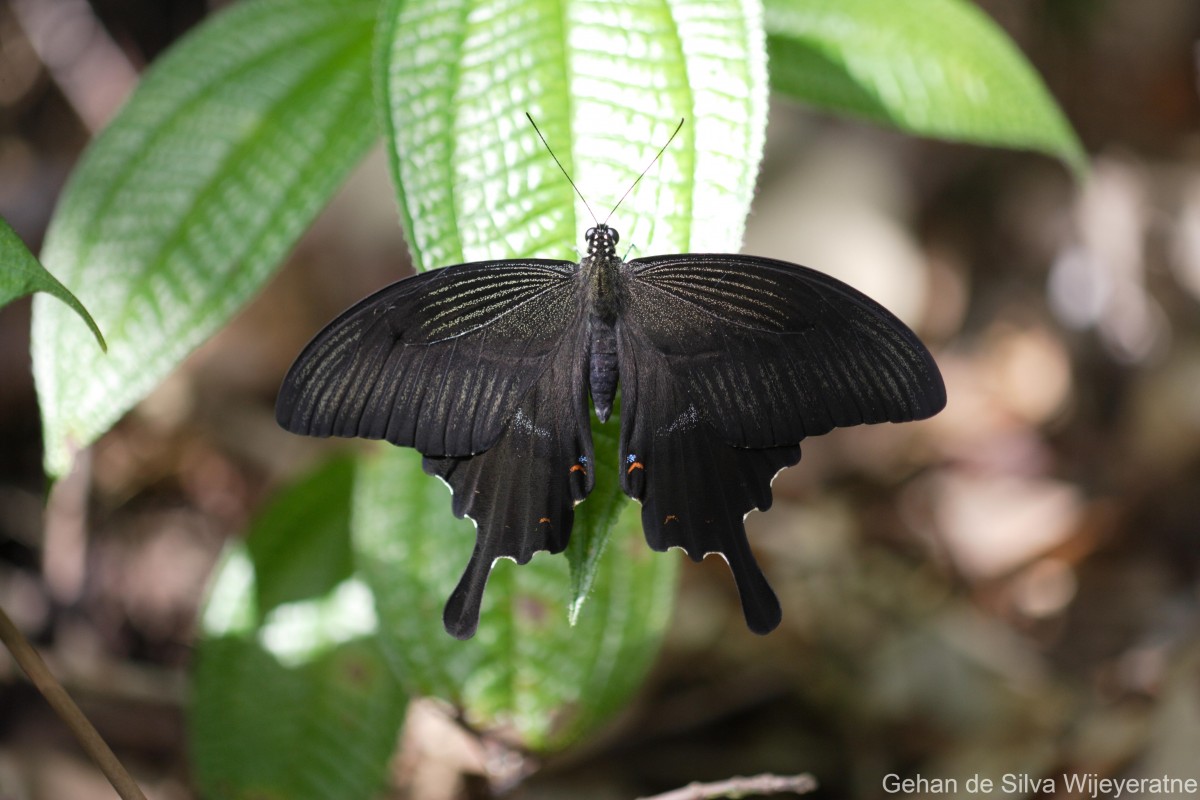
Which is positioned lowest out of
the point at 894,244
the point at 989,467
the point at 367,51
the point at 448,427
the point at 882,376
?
the point at 989,467

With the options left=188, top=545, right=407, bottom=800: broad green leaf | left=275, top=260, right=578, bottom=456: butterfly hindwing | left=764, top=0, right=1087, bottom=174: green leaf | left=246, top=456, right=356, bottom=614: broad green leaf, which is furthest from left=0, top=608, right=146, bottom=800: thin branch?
left=764, top=0, right=1087, bottom=174: green leaf

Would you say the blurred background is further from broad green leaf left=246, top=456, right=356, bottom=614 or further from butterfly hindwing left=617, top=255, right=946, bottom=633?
butterfly hindwing left=617, top=255, right=946, bottom=633

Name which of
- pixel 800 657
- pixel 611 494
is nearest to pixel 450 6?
pixel 611 494

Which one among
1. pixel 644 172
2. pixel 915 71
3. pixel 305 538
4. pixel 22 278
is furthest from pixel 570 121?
pixel 305 538

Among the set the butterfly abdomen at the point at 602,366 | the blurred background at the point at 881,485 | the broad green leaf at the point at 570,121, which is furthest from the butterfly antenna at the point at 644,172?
the blurred background at the point at 881,485

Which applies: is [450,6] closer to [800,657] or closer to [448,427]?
[448,427]
